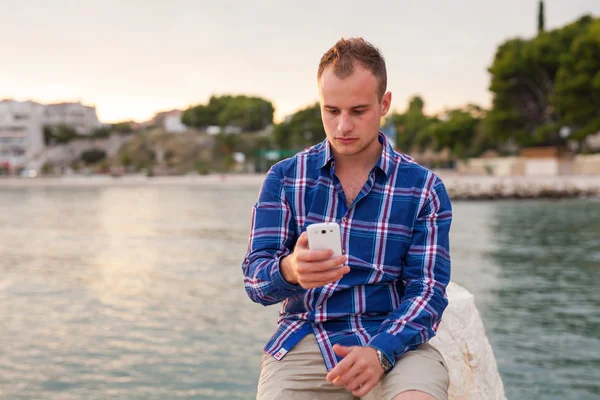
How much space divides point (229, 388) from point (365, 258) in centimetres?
495

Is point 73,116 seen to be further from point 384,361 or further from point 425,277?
point 384,361

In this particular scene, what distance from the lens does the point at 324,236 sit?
78.4 inches

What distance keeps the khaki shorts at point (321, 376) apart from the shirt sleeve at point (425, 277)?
6 cm

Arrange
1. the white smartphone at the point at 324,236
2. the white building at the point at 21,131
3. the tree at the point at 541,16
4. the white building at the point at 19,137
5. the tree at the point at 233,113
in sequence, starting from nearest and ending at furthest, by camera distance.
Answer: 1. the white smartphone at the point at 324,236
2. the tree at the point at 541,16
3. the white building at the point at 19,137
4. the white building at the point at 21,131
5. the tree at the point at 233,113

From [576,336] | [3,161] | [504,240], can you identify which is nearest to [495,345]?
[576,336]

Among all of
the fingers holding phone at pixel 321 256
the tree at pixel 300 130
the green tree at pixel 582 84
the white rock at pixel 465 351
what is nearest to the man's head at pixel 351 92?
the fingers holding phone at pixel 321 256

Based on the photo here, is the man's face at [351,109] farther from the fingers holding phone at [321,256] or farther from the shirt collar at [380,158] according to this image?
the fingers holding phone at [321,256]

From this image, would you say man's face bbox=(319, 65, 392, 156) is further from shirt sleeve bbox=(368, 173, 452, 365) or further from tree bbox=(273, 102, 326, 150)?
tree bbox=(273, 102, 326, 150)

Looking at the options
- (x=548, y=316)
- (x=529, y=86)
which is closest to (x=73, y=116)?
(x=529, y=86)

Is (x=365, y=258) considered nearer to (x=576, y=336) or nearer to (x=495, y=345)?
(x=495, y=345)

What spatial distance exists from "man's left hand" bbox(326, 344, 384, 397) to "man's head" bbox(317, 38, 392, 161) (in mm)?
775

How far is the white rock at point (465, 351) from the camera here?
11.6ft

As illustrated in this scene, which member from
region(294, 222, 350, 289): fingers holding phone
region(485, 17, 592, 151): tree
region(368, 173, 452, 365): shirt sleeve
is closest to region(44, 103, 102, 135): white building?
region(485, 17, 592, 151): tree

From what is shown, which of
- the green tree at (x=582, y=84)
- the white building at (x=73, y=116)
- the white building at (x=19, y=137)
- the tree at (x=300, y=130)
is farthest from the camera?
the white building at (x=73, y=116)
